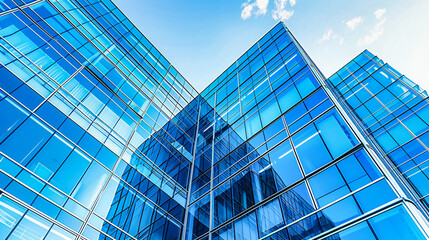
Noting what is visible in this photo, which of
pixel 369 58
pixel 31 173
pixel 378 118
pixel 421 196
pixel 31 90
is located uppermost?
pixel 369 58

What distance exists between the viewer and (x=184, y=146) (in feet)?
57.9

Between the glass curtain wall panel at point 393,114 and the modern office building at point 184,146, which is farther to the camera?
the glass curtain wall panel at point 393,114

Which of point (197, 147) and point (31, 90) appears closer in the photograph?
point (31, 90)

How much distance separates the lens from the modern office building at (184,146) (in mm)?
7812

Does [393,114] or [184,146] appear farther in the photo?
[184,146]

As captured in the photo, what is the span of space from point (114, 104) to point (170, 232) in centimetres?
805

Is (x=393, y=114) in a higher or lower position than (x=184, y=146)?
higher

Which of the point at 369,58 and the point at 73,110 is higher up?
the point at 369,58

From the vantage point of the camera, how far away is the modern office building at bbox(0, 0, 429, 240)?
781 cm

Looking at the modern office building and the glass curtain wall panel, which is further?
the glass curtain wall panel

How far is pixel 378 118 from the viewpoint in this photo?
1727 centimetres

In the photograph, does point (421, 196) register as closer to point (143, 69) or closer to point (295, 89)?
point (295, 89)

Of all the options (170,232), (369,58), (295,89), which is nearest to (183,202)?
(170,232)

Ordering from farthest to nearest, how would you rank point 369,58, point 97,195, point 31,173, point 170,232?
point 369,58
point 170,232
point 97,195
point 31,173
